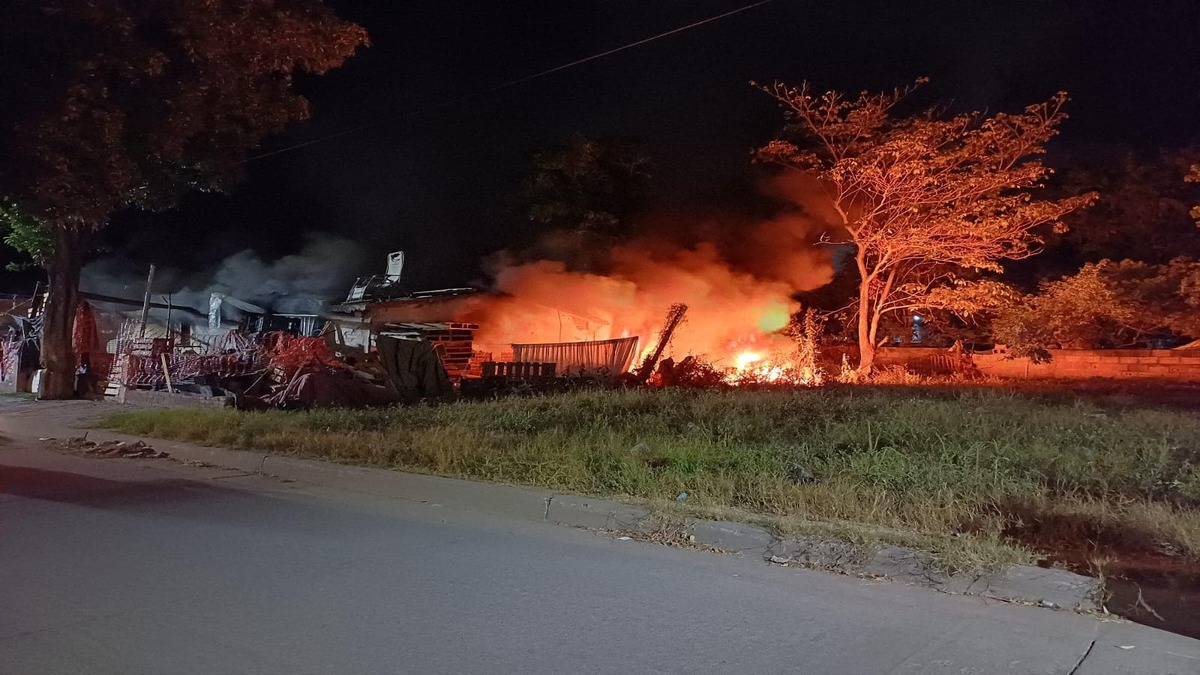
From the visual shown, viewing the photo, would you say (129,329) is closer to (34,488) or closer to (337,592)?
(34,488)

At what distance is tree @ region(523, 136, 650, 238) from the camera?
811 inches

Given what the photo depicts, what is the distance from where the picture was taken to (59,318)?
16844 millimetres

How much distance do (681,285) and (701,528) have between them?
1459 cm

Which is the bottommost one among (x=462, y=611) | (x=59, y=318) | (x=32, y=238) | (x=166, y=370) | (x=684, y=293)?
(x=462, y=611)

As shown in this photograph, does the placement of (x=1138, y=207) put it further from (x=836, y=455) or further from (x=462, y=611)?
(x=462, y=611)

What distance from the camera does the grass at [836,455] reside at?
5.99 meters

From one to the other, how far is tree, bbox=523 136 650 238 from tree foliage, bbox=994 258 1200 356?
956 cm

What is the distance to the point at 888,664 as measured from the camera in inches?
160

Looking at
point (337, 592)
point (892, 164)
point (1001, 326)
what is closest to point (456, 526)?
point (337, 592)

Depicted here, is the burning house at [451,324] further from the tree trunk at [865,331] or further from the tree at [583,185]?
the tree trunk at [865,331]

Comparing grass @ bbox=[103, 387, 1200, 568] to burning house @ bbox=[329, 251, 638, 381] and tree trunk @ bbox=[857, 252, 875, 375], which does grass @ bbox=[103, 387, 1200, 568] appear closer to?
tree trunk @ bbox=[857, 252, 875, 375]

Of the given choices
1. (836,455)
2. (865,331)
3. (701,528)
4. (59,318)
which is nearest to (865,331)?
(865,331)

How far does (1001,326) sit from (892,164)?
5.88 m

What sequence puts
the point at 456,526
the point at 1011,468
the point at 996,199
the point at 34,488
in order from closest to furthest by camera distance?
1. the point at 456,526
2. the point at 1011,468
3. the point at 34,488
4. the point at 996,199
